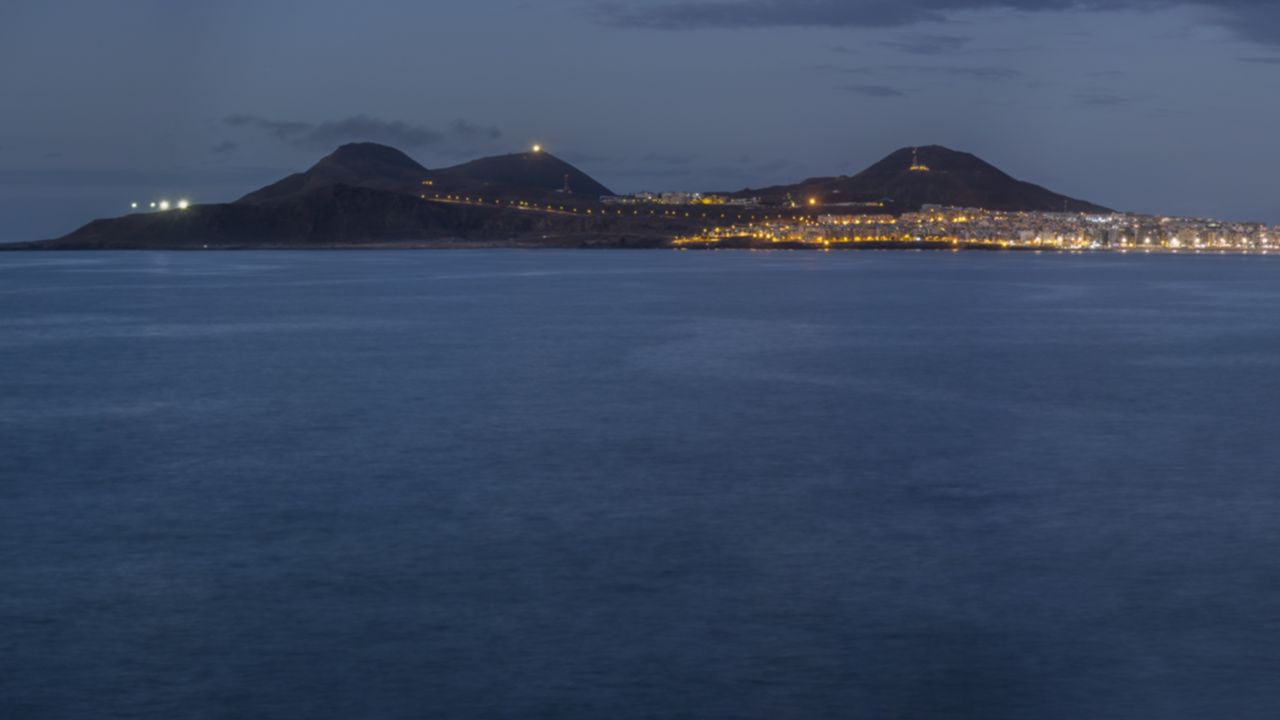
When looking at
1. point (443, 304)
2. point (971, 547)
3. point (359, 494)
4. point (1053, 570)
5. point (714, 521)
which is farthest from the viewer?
point (443, 304)

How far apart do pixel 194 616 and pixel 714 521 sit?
4917 mm

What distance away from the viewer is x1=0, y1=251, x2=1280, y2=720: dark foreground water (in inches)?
325

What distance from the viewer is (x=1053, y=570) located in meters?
10.8

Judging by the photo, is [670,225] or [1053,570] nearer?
[1053,570]

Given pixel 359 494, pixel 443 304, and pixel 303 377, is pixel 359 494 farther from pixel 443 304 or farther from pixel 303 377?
pixel 443 304

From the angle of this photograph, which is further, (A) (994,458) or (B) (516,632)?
(A) (994,458)

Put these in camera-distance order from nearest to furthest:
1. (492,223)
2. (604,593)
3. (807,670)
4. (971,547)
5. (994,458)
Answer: (807,670) → (604,593) → (971,547) → (994,458) → (492,223)

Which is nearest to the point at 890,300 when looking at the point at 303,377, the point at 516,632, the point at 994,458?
the point at 303,377

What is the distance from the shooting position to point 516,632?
9195 millimetres

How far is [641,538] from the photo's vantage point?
11914mm

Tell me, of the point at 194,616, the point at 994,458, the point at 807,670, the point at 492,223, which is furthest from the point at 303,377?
the point at 492,223

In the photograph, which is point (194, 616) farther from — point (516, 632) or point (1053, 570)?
point (1053, 570)

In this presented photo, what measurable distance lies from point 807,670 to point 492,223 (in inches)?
6141

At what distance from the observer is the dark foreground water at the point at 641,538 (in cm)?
827
